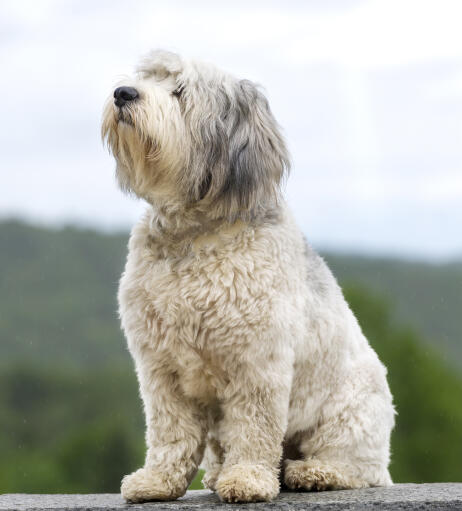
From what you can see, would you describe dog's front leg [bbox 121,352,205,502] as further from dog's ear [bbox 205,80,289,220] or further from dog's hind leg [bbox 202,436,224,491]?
dog's ear [bbox 205,80,289,220]

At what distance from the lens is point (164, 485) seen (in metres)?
5.80

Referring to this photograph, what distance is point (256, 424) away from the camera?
5.71 metres

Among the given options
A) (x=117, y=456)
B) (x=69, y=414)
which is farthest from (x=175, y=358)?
(x=69, y=414)

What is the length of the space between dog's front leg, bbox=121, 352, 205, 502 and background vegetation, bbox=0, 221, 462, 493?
1170cm

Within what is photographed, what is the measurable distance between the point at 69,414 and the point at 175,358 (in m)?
42.0

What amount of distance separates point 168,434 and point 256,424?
57cm

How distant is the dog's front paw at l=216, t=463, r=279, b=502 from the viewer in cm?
555

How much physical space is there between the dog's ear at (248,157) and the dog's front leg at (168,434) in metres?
1.08

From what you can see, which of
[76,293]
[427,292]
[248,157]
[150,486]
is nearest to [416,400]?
[427,292]

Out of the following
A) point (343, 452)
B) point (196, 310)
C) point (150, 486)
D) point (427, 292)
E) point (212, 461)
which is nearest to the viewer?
point (196, 310)

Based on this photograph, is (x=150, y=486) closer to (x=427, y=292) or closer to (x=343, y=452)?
(x=343, y=452)

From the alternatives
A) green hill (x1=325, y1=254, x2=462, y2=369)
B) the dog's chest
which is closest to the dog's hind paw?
the dog's chest

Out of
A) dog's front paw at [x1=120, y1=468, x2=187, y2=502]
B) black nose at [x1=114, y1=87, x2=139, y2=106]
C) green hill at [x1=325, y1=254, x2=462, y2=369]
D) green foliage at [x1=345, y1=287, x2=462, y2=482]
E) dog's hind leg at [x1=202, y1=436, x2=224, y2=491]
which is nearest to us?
black nose at [x1=114, y1=87, x2=139, y2=106]

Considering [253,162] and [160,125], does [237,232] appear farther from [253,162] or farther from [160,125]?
[160,125]
